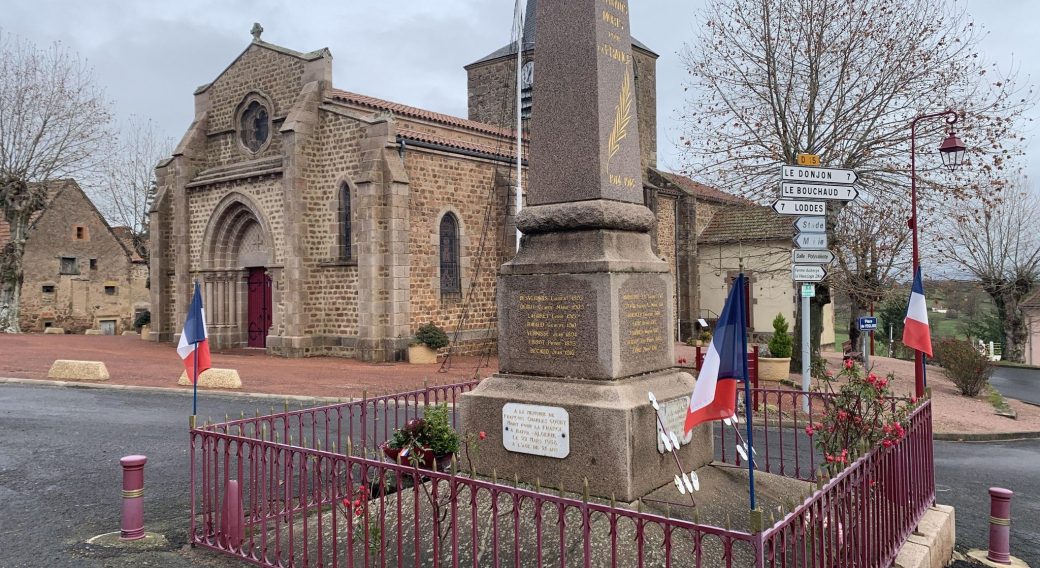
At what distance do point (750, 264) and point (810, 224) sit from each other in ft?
60.1

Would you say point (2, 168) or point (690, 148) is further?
point (2, 168)

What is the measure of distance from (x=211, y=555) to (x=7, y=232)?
31.4m

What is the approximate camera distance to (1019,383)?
22.8 metres

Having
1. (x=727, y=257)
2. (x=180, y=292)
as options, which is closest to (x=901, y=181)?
(x=727, y=257)

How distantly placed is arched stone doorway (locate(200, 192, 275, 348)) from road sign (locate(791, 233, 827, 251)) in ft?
51.6

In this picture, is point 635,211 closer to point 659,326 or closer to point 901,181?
point 659,326

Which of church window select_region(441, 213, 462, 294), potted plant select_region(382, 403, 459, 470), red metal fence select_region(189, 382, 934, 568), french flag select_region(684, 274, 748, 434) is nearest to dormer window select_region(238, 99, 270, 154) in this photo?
church window select_region(441, 213, 462, 294)

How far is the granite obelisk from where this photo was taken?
4.85 meters

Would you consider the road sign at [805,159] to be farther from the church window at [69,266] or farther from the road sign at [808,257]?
the church window at [69,266]

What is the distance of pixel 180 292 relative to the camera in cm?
2216

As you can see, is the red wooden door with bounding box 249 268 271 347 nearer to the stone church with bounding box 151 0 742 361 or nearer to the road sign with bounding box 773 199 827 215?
the stone church with bounding box 151 0 742 361

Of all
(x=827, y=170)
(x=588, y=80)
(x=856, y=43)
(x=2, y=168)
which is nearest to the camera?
(x=588, y=80)

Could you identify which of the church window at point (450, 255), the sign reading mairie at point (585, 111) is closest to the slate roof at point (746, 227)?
the church window at point (450, 255)

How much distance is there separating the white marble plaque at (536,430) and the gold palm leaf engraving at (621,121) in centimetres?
183
